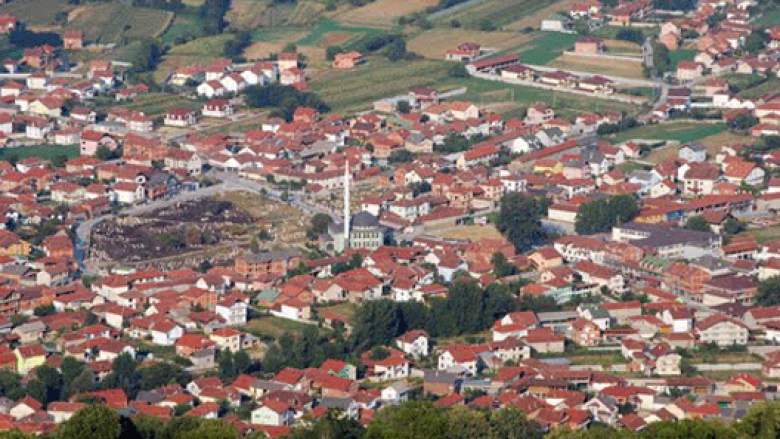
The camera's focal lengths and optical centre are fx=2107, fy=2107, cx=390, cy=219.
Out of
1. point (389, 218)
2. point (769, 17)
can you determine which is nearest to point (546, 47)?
point (769, 17)

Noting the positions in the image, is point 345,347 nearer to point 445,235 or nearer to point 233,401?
point 233,401

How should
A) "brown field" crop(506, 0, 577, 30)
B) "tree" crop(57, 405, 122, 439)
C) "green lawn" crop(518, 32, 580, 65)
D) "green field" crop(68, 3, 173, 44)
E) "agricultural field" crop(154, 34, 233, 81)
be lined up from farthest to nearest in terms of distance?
"brown field" crop(506, 0, 577, 30) < "green field" crop(68, 3, 173, 44) < "agricultural field" crop(154, 34, 233, 81) < "green lawn" crop(518, 32, 580, 65) < "tree" crop(57, 405, 122, 439)

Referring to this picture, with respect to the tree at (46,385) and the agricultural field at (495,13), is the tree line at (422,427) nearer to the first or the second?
the tree at (46,385)

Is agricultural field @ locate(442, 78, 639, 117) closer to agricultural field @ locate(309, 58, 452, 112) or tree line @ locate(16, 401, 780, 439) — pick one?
agricultural field @ locate(309, 58, 452, 112)

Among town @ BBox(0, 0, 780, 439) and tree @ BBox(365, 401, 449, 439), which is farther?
town @ BBox(0, 0, 780, 439)

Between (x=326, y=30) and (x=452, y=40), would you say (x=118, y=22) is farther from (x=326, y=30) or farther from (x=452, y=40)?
(x=452, y=40)

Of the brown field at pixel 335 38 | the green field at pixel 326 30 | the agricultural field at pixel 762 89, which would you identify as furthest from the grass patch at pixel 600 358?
the green field at pixel 326 30

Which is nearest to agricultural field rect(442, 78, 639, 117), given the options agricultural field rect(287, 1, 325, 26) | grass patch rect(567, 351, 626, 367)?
agricultural field rect(287, 1, 325, 26)

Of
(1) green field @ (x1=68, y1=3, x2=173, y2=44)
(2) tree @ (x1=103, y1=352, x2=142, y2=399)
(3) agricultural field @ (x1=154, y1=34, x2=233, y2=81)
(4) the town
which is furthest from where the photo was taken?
(1) green field @ (x1=68, y1=3, x2=173, y2=44)
